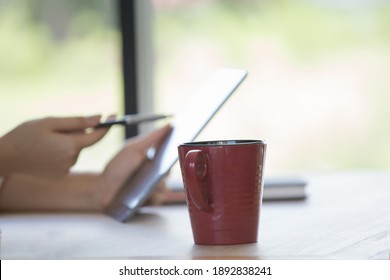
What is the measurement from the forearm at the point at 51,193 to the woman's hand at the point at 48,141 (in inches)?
7.4

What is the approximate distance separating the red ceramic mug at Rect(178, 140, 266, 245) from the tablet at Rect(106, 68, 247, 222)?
0.18m

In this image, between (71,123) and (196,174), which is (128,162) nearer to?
(71,123)

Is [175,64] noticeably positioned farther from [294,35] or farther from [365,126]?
[365,126]

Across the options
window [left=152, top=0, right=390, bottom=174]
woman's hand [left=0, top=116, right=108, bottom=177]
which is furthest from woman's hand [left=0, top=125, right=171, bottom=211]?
window [left=152, top=0, right=390, bottom=174]

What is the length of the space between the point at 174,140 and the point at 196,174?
0.41 m

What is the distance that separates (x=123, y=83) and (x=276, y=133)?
101 inches

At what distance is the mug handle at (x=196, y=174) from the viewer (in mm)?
877

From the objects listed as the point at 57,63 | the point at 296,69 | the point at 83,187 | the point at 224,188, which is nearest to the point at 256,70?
the point at 296,69

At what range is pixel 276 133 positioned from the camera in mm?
5141

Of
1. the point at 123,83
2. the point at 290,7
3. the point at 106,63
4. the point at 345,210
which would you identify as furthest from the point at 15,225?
the point at 290,7

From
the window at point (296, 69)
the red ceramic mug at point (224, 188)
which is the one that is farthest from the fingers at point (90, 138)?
the window at point (296, 69)

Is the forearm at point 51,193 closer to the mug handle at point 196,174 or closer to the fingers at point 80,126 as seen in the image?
the fingers at point 80,126

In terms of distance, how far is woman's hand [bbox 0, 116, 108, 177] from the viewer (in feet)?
4.02

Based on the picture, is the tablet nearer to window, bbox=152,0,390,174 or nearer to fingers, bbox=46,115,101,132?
fingers, bbox=46,115,101,132
